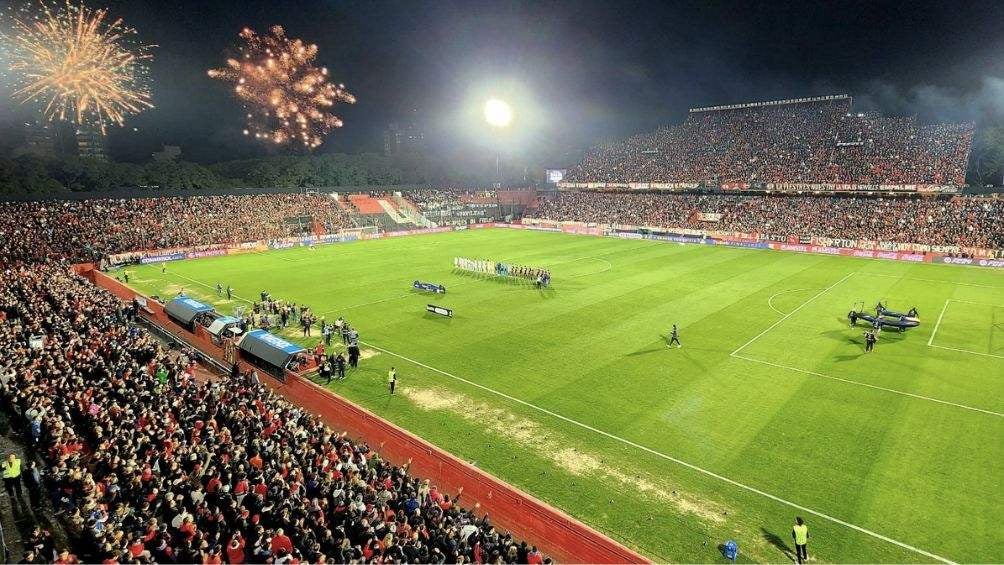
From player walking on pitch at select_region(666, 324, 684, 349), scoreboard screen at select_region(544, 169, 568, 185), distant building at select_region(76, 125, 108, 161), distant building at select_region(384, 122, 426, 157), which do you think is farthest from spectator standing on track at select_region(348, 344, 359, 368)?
distant building at select_region(384, 122, 426, 157)

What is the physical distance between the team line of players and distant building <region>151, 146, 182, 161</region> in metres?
75.5

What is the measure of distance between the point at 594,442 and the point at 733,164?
75455 mm

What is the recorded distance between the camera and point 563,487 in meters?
15.7

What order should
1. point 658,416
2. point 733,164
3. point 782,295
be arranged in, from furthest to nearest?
point 733,164, point 782,295, point 658,416

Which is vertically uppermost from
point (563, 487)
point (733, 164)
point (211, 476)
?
point (733, 164)

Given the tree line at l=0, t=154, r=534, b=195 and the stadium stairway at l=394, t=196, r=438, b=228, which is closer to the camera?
the tree line at l=0, t=154, r=534, b=195

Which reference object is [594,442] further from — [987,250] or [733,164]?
[733,164]

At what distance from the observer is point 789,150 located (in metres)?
79.4

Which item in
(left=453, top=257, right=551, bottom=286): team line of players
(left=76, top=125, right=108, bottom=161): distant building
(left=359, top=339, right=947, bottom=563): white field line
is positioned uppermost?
(left=76, top=125, right=108, bottom=161): distant building

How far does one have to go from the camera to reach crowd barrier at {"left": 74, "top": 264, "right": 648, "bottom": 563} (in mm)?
12320

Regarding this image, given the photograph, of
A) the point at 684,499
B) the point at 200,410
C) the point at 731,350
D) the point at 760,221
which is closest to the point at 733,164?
the point at 760,221

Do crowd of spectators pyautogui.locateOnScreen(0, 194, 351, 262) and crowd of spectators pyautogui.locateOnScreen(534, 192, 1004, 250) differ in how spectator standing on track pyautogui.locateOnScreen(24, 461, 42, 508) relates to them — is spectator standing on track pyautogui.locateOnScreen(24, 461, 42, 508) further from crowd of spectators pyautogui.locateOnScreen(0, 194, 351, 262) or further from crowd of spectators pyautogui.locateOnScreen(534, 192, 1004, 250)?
crowd of spectators pyautogui.locateOnScreen(534, 192, 1004, 250)

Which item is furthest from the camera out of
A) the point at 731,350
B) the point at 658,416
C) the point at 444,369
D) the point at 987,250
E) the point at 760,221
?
the point at 760,221

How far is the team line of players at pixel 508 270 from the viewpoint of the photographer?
40250 millimetres
